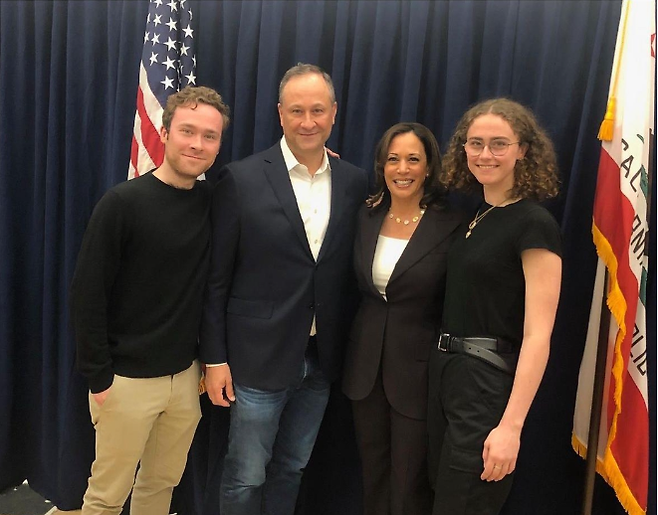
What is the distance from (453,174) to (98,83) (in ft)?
5.09

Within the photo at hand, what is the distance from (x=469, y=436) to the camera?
52.2 inches

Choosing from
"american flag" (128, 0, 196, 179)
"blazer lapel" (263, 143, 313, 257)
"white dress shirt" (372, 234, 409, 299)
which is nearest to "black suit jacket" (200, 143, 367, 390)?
"blazer lapel" (263, 143, 313, 257)

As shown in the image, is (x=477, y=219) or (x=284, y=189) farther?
(x=284, y=189)

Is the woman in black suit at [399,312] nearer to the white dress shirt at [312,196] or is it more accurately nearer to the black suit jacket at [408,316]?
the black suit jacket at [408,316]

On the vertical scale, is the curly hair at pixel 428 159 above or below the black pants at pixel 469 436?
above

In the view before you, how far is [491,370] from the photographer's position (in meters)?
1.34

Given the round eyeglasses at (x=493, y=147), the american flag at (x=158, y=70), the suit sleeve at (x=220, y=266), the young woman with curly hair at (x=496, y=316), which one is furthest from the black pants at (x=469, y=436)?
the american flag at (x=158, y=70)

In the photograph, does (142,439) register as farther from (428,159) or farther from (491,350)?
(428,159)

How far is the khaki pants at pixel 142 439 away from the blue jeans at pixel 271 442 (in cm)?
17

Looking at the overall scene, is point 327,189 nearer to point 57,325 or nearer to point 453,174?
point 453,174

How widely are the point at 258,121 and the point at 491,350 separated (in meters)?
1.23

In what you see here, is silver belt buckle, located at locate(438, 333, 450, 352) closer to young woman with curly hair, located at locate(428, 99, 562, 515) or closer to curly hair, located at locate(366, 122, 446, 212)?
young woman with curly hair, located at locate(428, 99, 562, 515)

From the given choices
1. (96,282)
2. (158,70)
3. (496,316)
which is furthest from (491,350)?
(158,70)

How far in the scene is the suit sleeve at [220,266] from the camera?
155 centimetres
